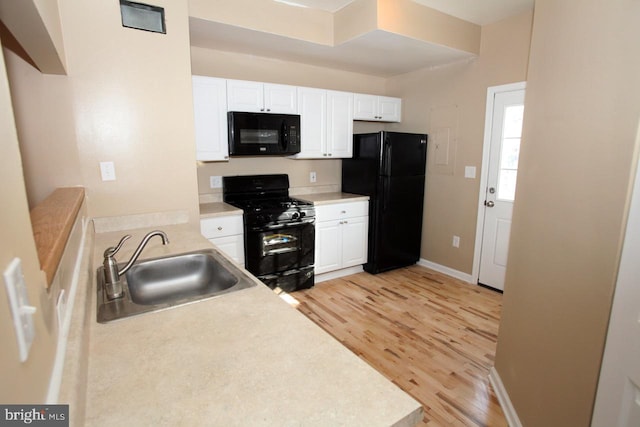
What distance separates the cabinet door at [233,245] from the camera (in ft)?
9.53

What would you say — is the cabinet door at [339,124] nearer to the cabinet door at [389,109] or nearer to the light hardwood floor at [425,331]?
the cabinet door at [389,109]

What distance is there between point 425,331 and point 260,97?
2.46 meters

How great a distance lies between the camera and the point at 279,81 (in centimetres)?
356

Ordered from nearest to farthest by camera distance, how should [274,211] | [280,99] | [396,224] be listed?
1. [274,211]
2. [280,99]
3. [396,224]

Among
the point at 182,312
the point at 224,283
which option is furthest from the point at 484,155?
the point at 182,312

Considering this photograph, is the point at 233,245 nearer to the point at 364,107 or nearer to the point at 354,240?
the point at 354,240

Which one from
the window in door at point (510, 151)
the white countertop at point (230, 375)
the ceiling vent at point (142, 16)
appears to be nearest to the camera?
the white countertop at point (230, 375)

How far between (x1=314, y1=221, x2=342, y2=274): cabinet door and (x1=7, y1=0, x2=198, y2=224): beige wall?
1465 millimetres

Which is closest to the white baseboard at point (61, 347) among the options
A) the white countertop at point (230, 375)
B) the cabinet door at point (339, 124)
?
the white countertop at point (230, 375)

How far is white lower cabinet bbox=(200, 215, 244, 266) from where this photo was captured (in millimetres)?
2824

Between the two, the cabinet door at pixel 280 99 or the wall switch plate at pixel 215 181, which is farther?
the wall switch plate at pixel 215 181

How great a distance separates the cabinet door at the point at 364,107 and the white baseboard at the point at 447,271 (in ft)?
6.00

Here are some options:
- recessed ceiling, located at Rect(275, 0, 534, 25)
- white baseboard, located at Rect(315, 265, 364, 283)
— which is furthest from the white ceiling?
white baseboard, located at Rect(315, 265, 364, 283)

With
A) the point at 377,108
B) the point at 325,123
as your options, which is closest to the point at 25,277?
the point at 325,123
